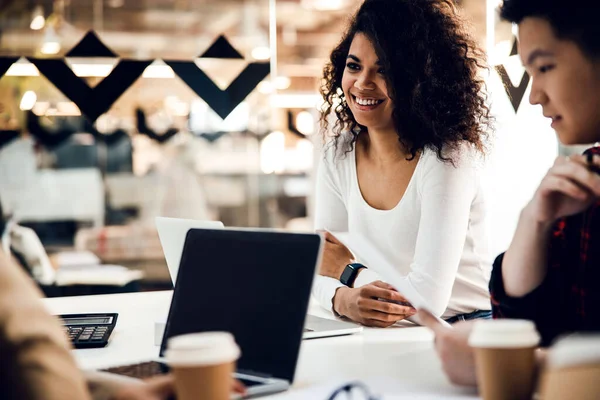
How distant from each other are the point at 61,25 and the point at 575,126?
5.73 meters

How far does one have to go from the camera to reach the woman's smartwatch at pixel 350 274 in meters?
1.91

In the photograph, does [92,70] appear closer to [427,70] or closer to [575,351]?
[427,70]

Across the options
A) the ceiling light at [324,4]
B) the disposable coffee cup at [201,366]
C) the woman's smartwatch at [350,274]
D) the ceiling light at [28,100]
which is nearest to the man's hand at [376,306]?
the woman's smartwatch at [350,274]

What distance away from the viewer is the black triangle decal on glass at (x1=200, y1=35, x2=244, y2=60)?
2.57 metres

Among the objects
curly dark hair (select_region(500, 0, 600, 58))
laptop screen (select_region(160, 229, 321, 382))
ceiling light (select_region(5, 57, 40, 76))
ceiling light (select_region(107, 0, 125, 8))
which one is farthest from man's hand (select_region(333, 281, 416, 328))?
ceiling light (select_region(107, 0, 125, 8))

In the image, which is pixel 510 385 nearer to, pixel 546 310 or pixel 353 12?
pixel 546 310

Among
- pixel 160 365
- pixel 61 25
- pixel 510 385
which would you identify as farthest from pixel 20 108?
pixel 510 385

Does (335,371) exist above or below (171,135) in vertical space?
below

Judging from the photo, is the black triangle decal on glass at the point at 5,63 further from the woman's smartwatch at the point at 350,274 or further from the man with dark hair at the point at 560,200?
the man with dark hair at the point at 560,200

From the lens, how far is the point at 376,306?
166cm

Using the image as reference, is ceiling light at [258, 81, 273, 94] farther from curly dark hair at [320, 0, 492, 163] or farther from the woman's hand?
the woman's hand

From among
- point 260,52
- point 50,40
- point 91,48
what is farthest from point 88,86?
point 260,52

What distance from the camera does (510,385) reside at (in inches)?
35.7

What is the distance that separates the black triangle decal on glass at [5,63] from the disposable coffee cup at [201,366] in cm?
178
